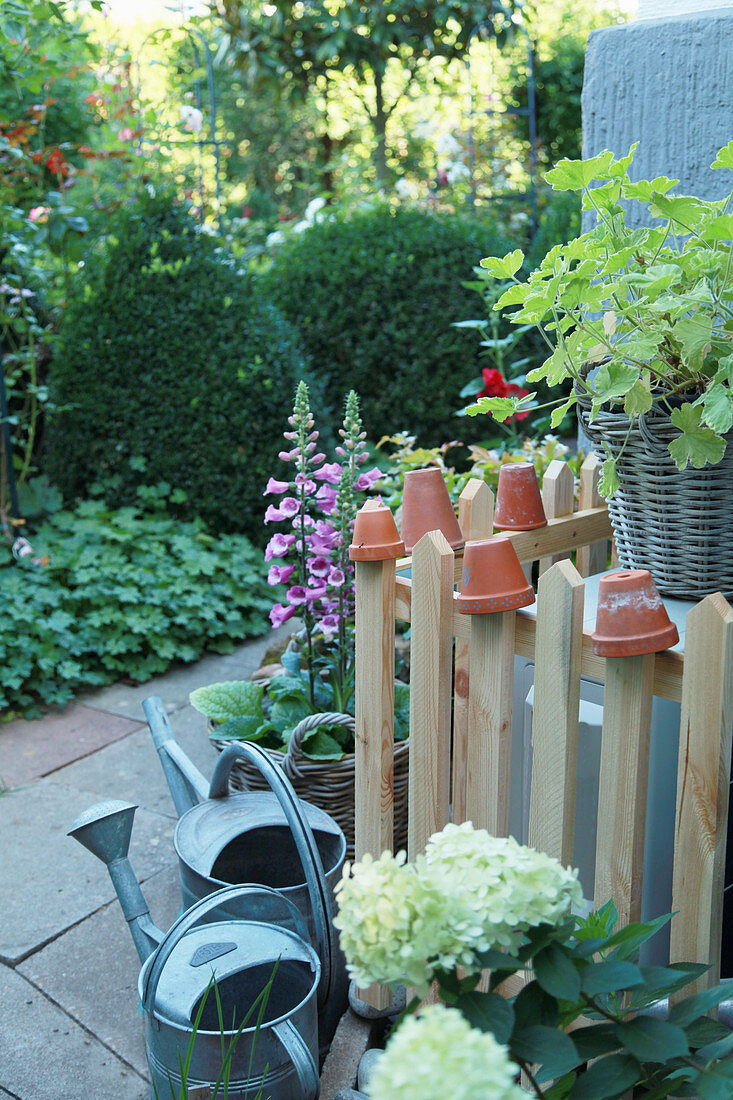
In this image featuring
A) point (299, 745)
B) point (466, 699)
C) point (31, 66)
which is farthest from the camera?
point (31, 66)

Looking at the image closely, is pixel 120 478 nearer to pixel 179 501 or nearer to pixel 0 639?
pixel 179 501

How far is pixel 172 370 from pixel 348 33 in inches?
210

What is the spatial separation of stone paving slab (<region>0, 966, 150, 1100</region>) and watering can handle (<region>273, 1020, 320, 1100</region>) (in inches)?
21.3

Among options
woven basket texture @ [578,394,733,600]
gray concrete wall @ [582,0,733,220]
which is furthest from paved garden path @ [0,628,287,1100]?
gray concrete wall @ [582,0,733,220]

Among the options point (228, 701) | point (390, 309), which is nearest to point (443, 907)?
point (228, 701)

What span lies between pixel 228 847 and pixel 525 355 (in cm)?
392

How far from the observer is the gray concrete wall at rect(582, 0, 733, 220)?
1.96 m

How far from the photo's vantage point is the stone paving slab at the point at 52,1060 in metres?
1.57

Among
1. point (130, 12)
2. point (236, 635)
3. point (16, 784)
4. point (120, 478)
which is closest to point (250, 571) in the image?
point (236, 635)

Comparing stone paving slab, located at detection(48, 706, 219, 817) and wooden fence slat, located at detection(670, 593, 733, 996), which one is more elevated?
wooden fence slat, located at detection(670, 593, 733, 996)

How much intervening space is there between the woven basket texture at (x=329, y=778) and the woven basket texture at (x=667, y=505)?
758 mm

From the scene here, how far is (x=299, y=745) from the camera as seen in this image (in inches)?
74.6

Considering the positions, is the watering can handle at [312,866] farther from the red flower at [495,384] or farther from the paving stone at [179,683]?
the paving stone at [179,683]

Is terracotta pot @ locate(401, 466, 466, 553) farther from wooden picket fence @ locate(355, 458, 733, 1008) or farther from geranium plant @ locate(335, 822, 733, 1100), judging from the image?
geranium plant @ locate(335, 822, 733, 1100)
